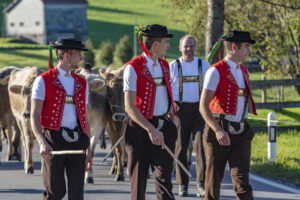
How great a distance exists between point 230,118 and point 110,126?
18.3ft

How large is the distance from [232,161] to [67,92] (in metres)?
1.94

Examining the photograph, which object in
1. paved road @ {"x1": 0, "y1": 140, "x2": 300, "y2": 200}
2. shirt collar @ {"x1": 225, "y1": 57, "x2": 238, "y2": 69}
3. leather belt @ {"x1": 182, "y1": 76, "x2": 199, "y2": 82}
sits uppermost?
shirt collar @ {"x1": 225, "y1": 57, "x2": 238, "y2": 69}

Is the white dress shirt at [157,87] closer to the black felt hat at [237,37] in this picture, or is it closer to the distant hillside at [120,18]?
the black felt hat at [237,37]

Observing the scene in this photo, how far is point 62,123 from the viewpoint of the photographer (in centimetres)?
709

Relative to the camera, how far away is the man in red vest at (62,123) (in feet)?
22.9

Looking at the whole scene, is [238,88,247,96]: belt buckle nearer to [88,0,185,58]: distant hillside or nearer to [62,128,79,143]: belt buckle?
[62,128,79,143]: belt buckle

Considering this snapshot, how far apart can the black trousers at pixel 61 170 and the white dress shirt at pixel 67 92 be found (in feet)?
0.47

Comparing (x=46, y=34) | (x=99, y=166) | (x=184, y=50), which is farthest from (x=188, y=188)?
(x=46, y=34)

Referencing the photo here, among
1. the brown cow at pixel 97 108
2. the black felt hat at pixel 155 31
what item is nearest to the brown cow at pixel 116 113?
the brown cow at pixel 97 108

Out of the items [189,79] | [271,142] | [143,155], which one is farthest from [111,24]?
[143,155]

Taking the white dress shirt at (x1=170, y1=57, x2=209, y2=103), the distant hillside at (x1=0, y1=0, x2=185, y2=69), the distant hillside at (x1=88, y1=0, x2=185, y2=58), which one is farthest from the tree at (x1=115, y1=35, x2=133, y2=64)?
the white dress shirt at (x1=170, y1=57, x2=209, y2=103)

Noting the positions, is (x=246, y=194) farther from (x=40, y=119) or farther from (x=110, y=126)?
(x=110, y=126)

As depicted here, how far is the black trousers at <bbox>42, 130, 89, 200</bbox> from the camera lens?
275 inches

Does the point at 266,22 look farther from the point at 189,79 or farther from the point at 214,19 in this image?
the point at 189,79
